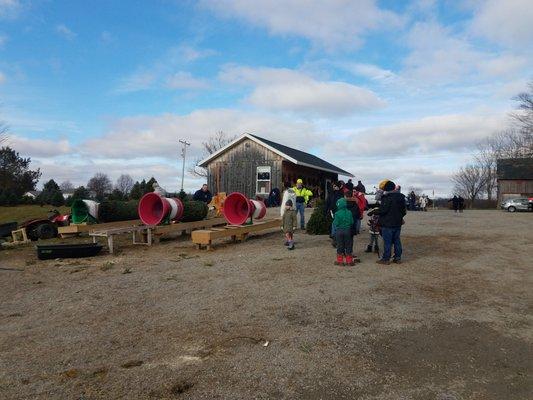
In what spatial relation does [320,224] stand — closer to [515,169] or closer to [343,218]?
[343,218]

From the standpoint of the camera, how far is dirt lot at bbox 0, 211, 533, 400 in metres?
3.98

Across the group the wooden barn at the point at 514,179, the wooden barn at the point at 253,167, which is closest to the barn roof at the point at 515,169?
the wooden barn at the point at 514,179

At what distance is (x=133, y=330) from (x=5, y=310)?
2.41m

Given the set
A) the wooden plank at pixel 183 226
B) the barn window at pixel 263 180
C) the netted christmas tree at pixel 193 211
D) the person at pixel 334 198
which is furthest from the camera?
the barn window at pixel 263 180

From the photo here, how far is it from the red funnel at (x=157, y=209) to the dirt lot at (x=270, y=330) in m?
4.08

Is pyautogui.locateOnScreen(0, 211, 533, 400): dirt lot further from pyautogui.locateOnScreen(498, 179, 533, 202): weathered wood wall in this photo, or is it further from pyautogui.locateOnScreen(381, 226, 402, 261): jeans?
pyautogui.locateOnScreen(498, 179, 533, 202): weathered wood wall

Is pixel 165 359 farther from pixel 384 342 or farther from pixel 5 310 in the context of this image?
pixel 5 310

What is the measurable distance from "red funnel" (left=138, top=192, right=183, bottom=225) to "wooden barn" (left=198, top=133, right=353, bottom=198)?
15.7m

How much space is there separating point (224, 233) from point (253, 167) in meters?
18.6

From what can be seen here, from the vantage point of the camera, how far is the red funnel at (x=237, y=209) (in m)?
14.1

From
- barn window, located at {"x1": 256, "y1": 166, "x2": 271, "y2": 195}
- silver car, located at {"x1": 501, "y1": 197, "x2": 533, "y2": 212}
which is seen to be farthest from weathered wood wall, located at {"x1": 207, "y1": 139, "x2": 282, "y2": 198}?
silver car, located at {"x1": 501, "y1": 197, "x2": 533, "y2": 212}

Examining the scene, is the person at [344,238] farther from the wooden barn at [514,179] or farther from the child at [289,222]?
the wooden barn at [514,179]

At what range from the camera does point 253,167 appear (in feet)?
100

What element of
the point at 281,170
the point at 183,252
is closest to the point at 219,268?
the point at 183,252
